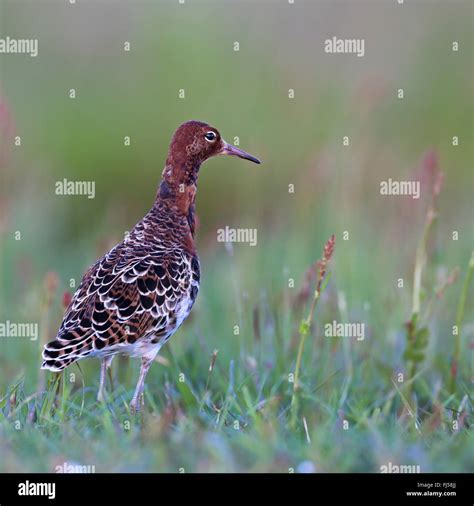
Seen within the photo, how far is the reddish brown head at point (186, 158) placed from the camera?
6.89m

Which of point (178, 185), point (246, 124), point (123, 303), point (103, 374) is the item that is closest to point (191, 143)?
point (178, 185)

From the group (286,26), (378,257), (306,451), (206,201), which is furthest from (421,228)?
(306,451)

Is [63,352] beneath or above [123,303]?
beneath

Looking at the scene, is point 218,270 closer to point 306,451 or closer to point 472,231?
point 472,231

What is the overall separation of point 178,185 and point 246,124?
14.4 feet

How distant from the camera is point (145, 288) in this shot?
627 centimetres

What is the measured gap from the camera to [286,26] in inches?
468

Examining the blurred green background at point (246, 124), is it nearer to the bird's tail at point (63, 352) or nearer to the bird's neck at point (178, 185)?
the bird's neck at point (178, 185)

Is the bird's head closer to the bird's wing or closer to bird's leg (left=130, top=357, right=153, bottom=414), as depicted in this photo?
the bird's wing

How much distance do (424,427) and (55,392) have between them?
7.88 feet

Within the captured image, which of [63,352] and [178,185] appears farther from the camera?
[178,185]

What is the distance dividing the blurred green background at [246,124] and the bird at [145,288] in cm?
210

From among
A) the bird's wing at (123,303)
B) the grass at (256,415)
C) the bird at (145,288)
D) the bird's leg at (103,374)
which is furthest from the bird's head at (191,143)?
the bird's leg at (103,374)

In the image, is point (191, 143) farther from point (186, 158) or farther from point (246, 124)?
point (246, 124)
